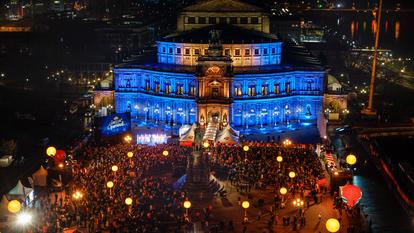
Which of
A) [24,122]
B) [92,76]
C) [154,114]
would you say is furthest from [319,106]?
[92,76]

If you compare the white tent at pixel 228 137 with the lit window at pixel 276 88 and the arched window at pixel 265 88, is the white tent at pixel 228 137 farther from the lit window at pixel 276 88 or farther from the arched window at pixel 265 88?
the lit window at pixel 276 88

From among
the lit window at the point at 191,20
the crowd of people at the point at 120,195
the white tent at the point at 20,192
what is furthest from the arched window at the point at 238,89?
the white tent at the point at 20,192

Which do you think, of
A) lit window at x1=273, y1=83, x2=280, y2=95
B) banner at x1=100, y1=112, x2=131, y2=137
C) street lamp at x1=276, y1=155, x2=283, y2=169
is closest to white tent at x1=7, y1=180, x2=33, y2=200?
banner at x1=100, y1=112, x2=131, y2=137

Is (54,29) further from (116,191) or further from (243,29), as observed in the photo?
(116,191)

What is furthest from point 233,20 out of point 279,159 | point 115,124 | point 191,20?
point 279,159

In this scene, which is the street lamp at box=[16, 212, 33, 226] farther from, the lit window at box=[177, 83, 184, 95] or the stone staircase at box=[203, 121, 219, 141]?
the lit window at box=[177, 83, 184, 95]

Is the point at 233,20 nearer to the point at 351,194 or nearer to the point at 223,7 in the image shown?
the point at 223,7

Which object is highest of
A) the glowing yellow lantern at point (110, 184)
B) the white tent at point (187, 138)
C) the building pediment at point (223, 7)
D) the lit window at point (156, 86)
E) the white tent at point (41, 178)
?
the building pediment at point (223, 7)
